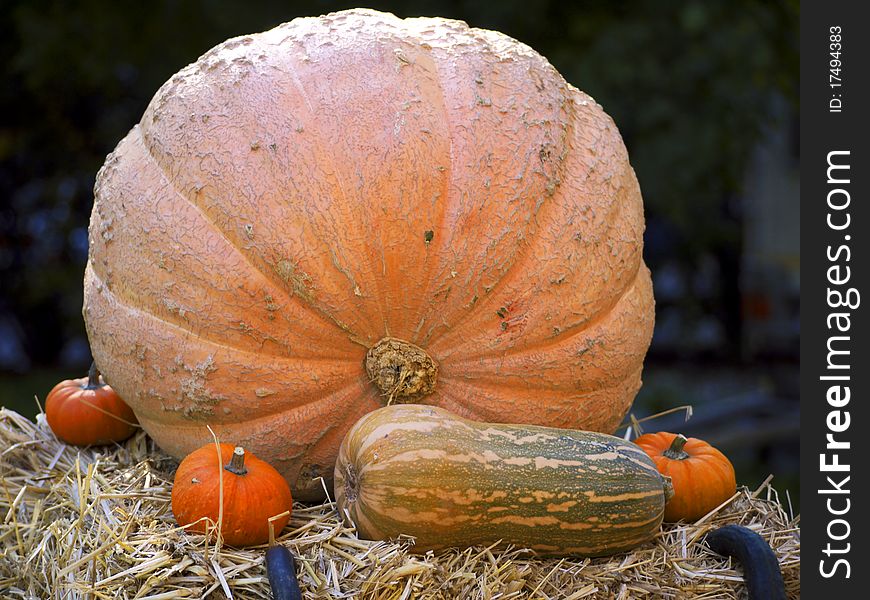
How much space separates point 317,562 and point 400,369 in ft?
1.66

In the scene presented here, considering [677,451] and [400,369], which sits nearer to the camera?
[400,369]

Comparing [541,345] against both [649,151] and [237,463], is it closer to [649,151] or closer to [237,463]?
[237,463]

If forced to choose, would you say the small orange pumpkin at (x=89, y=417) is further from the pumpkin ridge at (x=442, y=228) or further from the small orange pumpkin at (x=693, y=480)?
the small orange pumpkin at (x=693, y=480)

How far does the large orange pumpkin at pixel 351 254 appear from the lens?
7.29 feet

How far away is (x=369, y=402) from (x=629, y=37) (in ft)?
11.6

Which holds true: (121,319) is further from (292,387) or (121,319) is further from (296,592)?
(296,592)

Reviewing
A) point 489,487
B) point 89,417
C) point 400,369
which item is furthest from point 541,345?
point 89,417

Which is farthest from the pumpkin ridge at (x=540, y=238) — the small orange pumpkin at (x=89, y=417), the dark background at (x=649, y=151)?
the dark background at (x=649, y=151)

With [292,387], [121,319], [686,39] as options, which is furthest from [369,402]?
[686,39]

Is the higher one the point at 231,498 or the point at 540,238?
the point at 540,238

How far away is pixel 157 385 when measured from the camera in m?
2.32

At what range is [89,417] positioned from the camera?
2775mm

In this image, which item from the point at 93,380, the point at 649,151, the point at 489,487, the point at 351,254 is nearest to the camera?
the point at 489,487

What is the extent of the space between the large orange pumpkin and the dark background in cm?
285
